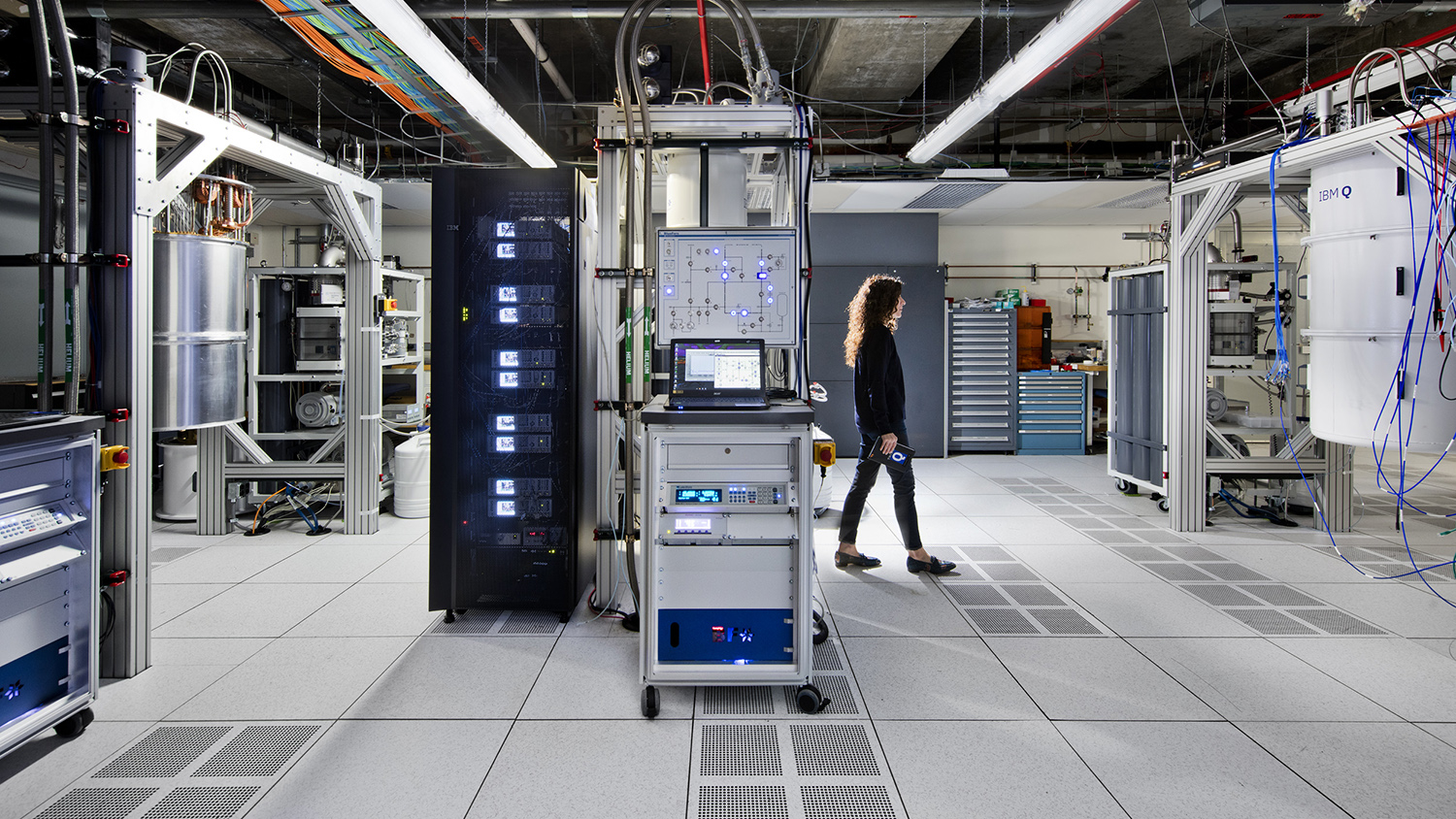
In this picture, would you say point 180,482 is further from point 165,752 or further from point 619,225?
point 619,225

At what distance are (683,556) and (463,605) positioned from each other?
47.2 inches

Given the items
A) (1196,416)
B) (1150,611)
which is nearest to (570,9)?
(1150,611)

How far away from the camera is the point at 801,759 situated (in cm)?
198

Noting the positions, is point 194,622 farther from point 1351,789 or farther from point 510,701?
point 1351,789

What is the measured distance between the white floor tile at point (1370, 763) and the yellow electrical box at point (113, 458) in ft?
11.3

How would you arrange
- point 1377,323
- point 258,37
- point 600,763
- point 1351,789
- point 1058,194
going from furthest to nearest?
point 1058,194, point 258,37, point 1377,323, point 600,763, point 1351,789

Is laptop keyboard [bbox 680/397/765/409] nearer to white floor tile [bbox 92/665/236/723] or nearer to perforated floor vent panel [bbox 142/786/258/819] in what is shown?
perforated floor vent panel [bbox 142/786/258/819]

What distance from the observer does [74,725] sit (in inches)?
82.4

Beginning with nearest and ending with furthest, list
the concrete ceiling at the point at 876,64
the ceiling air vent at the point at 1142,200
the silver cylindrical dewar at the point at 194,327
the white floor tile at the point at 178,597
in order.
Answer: the white floor tile at the point at 178,597, the silver cylindrical dewar at the point at 194,327, the concrete ceiling at the point at 876,64, the ceiling air vent at the point at 1142,200

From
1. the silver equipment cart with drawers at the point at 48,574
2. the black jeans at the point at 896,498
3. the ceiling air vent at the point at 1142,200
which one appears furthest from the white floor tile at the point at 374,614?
the ceiling air vent at the point at 1142,200

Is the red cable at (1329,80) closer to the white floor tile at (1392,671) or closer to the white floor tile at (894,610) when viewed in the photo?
the white floor tile at (1392,671)

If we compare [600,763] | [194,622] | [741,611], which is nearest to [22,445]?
[194,622]

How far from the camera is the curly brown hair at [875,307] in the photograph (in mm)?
3541

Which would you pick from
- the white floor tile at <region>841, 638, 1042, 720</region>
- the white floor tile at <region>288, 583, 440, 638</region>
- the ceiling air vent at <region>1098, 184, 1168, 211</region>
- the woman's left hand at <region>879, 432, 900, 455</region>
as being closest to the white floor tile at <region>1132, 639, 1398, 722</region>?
the white floor tile at <region>841, 638, 1042, 720</region>
